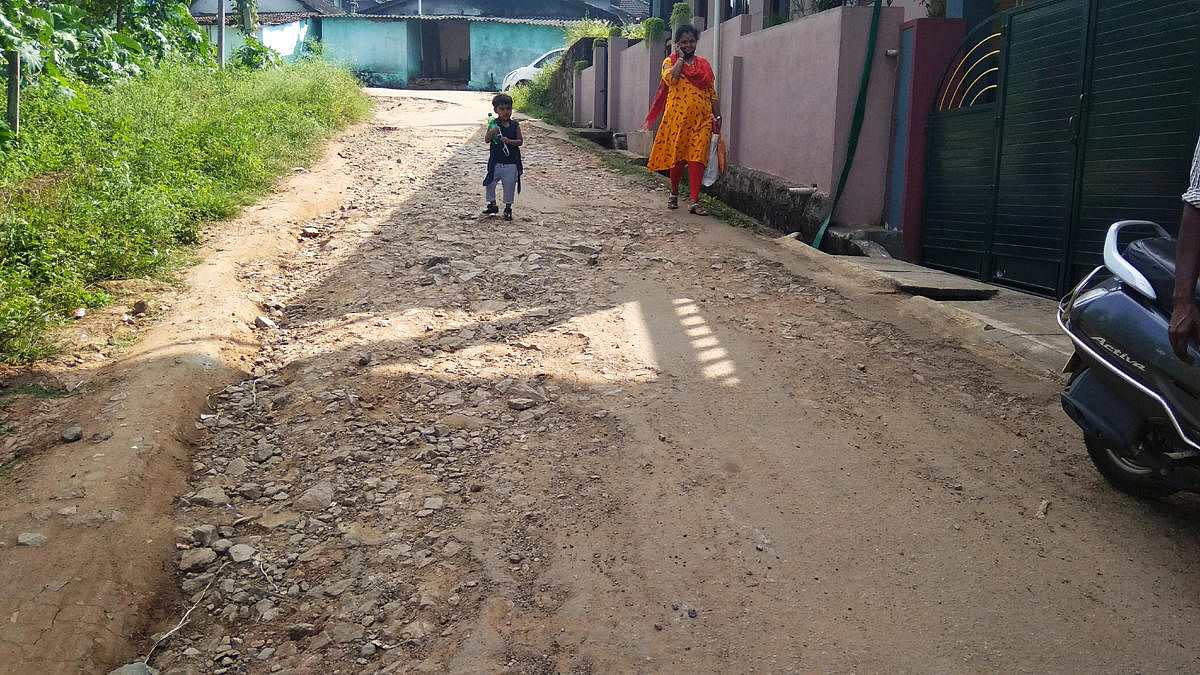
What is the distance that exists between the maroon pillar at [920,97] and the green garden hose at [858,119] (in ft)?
0.79

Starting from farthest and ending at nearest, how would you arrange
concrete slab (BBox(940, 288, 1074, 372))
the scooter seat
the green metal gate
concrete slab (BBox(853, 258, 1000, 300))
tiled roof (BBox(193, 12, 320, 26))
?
tiled roof (BBox(193, 12, 320, 26)) → concrete slab (BBox(853, 258, 1000, 300)) → the green metal gate → concrete slab (BBox(940, 288, 1074, 372)) → the scooter seat

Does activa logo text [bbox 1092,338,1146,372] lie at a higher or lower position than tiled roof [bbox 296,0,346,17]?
lower

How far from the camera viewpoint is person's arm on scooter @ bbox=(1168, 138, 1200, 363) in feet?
8.36

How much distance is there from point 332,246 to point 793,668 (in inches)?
218

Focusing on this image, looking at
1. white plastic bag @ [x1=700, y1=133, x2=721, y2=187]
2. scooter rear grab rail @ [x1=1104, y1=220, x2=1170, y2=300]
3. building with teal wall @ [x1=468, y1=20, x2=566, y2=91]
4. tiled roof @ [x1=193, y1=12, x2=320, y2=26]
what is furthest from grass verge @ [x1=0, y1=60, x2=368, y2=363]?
building with teal wall @ [x1=468, y1=20, x2=566, y2=91]

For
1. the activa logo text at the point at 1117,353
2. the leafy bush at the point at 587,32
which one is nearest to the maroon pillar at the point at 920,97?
the activa logo text at the point at 1117,353

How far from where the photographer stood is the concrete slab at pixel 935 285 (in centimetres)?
587

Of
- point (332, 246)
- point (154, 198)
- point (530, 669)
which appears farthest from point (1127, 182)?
point (154, 198)

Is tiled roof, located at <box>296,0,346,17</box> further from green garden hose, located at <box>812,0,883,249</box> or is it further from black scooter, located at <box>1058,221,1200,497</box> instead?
black scooter, located at <box>1058,221,1200,497</box>

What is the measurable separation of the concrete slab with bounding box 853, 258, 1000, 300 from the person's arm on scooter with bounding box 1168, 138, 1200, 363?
327cm

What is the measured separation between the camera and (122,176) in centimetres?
675

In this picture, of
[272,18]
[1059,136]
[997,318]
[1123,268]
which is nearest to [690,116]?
[1059,136]

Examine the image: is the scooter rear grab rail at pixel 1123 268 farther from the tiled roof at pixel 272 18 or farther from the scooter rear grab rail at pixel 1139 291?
the tiled roof at pixel 272 18

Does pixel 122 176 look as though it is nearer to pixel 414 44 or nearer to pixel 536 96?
pixel 536 96
